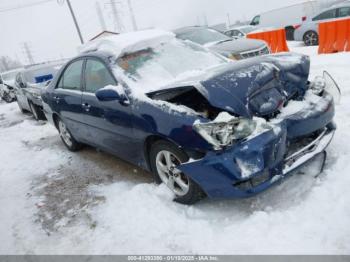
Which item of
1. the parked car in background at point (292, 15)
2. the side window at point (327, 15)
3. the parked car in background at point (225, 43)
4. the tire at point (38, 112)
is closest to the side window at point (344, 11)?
the side window at point (327, 15)

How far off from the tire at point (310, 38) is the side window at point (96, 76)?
34.9 ft

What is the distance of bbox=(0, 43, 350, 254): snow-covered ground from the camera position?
8.84ft

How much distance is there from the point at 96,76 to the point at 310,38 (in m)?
10.8

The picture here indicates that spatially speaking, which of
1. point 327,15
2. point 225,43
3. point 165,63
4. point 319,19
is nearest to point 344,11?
A: point 327,15

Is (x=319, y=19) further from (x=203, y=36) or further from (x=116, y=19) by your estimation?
(x=116, y=19)

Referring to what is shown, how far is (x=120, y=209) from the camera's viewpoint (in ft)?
11.8

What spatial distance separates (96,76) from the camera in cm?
435

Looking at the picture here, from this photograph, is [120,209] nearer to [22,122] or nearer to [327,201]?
[327,201]

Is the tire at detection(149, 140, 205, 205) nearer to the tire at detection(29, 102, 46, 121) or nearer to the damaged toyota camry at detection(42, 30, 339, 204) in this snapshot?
the damaged toyota camry at detection(42, 30, 339, 204)

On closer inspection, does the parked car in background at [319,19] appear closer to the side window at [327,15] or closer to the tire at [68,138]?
the side window at [327,15]

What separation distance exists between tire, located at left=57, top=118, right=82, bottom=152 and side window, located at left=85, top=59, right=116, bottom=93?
4.99 feet

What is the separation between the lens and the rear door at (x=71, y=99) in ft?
15.7

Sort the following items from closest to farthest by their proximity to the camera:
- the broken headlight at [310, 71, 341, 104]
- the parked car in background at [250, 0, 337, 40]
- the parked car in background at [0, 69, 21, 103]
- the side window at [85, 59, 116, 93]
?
the broken headlight at [310, 71, 341, 104] → the side window at [85, 59, 116, 93] → the parked car in background at [0, 69, 21, 103] → the parked car in background at [250, 0, 337, 40]

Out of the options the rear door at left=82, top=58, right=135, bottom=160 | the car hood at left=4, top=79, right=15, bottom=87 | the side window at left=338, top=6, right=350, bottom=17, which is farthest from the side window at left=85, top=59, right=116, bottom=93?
the car hood at left=4, top=79, right=15, bottom=87
